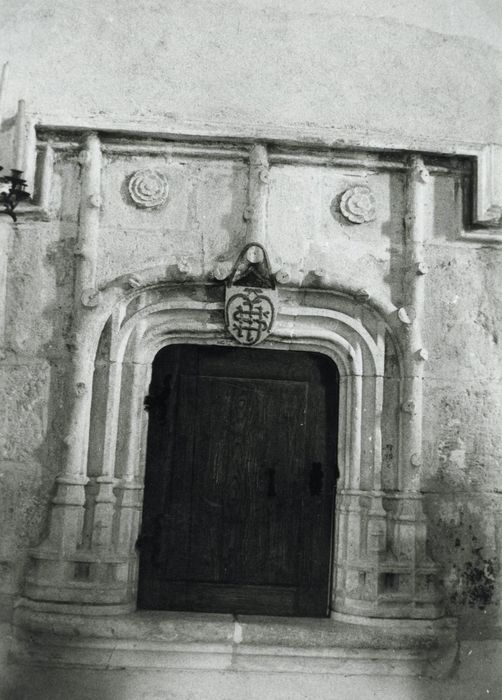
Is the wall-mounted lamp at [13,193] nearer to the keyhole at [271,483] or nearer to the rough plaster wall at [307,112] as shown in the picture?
the rough plaster wall at [307,112]

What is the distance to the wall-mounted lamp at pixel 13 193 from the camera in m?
3.81

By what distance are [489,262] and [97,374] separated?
2416mm

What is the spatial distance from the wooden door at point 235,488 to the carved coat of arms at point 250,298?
0.22 m

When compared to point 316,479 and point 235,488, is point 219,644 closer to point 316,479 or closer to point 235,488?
point 235,488

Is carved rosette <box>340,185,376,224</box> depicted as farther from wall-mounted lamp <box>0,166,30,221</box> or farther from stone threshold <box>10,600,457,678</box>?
stone threshold <box>10,600,457,678</box>

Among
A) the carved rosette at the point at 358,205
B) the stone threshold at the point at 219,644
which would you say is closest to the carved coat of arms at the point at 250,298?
the carved rosette at the point at 358,205

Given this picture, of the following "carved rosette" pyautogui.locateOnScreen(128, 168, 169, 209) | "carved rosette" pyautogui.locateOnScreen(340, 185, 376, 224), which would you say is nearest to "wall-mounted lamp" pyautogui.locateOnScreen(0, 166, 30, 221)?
"carved rosette" pyautogui.locateOnScreen(128, 168, 169, 209)

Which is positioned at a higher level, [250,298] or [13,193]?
[13,193]

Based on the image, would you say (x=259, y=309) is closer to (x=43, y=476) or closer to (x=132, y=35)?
(x=43, y=476)

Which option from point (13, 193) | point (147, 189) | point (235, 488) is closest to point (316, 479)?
point (235, 488)

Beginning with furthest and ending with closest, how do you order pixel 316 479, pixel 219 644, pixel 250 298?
pixel 316 479
pixel 250 298
pixel 219 644

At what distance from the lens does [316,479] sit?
4.18 metres

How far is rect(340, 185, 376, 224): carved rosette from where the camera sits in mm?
4199

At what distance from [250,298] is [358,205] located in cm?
87
